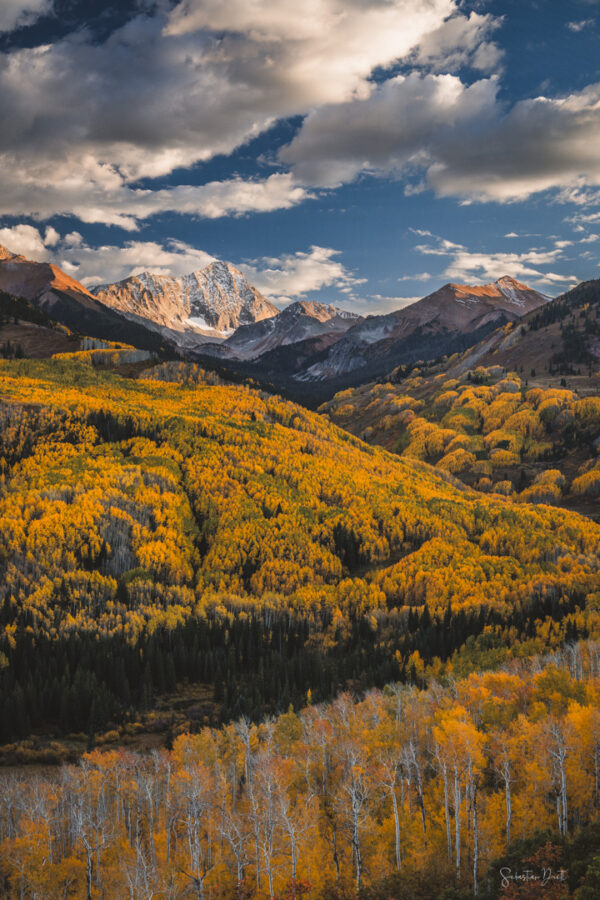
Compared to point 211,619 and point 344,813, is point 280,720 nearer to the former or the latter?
point 344,813

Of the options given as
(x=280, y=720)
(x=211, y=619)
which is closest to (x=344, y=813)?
(x=280, y=720)

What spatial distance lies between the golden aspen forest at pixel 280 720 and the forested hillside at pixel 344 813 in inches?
15.9

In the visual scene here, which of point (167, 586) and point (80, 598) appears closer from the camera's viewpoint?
point (80, 598)

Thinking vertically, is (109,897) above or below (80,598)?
below

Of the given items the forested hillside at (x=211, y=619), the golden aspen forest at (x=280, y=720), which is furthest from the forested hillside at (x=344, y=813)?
the forested hillside at (x=211, y=619)

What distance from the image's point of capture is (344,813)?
7806 cm

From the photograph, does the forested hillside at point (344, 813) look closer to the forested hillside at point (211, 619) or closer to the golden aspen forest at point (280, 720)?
the golden aspen forest at point (280, 720)

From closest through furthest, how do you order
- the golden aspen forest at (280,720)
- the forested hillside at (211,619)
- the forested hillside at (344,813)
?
the forested hillside at (344,813) → the golden aspen forest at (280,720) → the forested hillside at (211,619)

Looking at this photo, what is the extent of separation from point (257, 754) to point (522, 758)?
40.8m

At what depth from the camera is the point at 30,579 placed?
159000 millimetres

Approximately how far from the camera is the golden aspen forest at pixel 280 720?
71.6 meters

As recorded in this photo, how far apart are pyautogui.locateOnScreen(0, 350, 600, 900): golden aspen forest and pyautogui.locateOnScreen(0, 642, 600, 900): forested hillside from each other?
405 mm

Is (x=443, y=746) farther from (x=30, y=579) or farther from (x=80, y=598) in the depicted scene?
(x=30, y=579)

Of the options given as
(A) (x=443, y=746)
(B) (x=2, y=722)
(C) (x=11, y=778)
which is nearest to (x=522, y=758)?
(A) (x=443, y=746)
